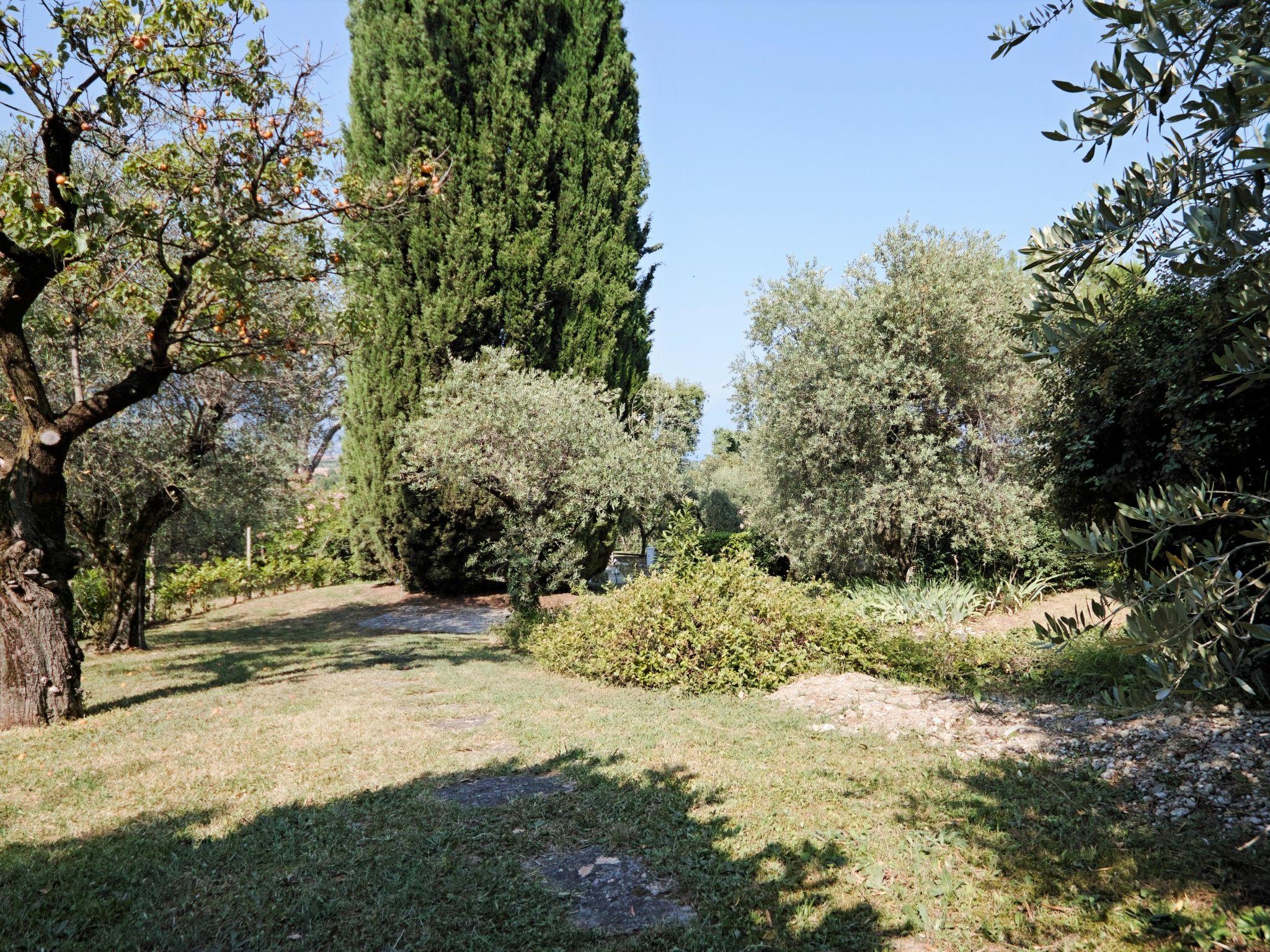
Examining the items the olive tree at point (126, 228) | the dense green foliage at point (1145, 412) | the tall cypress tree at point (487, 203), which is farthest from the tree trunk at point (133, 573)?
the dense green foliage at point (1145, 412)

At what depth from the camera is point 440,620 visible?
1520 cm

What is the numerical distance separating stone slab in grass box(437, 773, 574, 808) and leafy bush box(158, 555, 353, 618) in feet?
48.9

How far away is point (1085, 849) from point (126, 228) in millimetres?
9257

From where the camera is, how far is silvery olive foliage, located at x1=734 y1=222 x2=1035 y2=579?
1235 centimetres

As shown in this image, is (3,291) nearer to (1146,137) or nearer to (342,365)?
(1146,137)

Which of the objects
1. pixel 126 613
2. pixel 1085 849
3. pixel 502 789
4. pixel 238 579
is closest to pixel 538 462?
pixel 502 789

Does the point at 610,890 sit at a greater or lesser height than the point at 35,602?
lesser

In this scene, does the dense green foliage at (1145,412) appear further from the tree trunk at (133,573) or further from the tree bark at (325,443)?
the tree bark at (325,443)

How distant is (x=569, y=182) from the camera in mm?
16656

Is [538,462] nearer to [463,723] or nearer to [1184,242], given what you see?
[463,723]

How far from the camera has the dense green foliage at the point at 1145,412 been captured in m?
6.43

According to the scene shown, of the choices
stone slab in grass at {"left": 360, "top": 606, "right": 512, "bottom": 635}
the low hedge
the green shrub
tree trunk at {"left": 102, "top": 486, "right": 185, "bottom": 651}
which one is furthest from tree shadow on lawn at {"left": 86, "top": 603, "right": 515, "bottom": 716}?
the low hedge

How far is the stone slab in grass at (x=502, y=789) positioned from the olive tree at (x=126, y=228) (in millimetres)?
4634

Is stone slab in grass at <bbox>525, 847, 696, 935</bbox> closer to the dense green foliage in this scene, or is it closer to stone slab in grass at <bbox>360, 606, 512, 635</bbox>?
the dense green foliage
